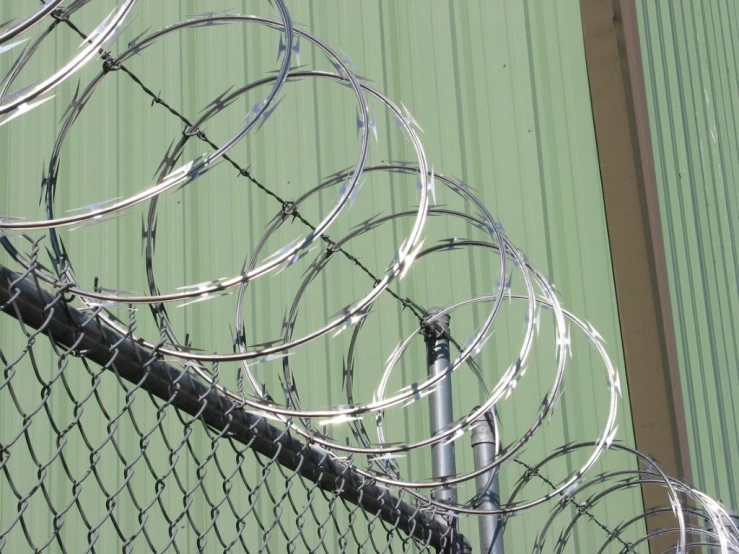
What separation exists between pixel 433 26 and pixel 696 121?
2356mm

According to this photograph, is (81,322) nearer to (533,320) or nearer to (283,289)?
(533,320)

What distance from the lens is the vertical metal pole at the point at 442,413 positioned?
14.2ft

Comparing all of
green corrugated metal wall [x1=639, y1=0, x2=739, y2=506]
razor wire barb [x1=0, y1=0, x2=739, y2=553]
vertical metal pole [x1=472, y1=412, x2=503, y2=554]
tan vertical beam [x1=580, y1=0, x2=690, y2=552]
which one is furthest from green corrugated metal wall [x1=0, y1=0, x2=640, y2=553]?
razor wire barb [x1=0, y1=0, x2=739, y2=553]

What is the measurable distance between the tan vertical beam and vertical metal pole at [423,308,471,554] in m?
→ 4.14

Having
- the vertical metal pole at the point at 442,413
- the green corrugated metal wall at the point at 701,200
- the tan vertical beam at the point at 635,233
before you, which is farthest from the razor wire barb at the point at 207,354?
the green corrugated metal wall at the point at 701,200

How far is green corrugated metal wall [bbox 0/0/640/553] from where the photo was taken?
8539 mm

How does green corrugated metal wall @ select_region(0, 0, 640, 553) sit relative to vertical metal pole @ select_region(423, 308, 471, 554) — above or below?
above

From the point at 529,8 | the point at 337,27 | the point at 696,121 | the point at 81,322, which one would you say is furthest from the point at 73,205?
the point at 81,322

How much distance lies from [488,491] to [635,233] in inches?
191

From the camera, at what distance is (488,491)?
4.38 m

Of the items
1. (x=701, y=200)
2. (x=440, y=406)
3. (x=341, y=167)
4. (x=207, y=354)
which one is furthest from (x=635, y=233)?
(x=207, y=354)

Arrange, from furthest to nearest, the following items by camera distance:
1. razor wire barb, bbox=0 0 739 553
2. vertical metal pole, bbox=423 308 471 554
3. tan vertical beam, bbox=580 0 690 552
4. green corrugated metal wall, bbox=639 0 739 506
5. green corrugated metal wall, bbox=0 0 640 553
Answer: green corrugated metal wall, bbox=639 0 739 506 → green corrugated metal wall, bbox=0 0 640 553 → tan vertical beam, bbox=580 0 690 552 → vertical metal pole, bbox=423 308 471 554 → razor wire barb, bbox=0 0 739 553

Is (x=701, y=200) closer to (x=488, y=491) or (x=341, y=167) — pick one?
(x=341, y=167)

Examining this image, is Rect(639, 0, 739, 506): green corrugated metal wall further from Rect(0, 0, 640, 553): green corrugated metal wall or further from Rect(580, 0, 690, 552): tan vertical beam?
Rect(0, 0, 640, 553): green corrugated metal wall
